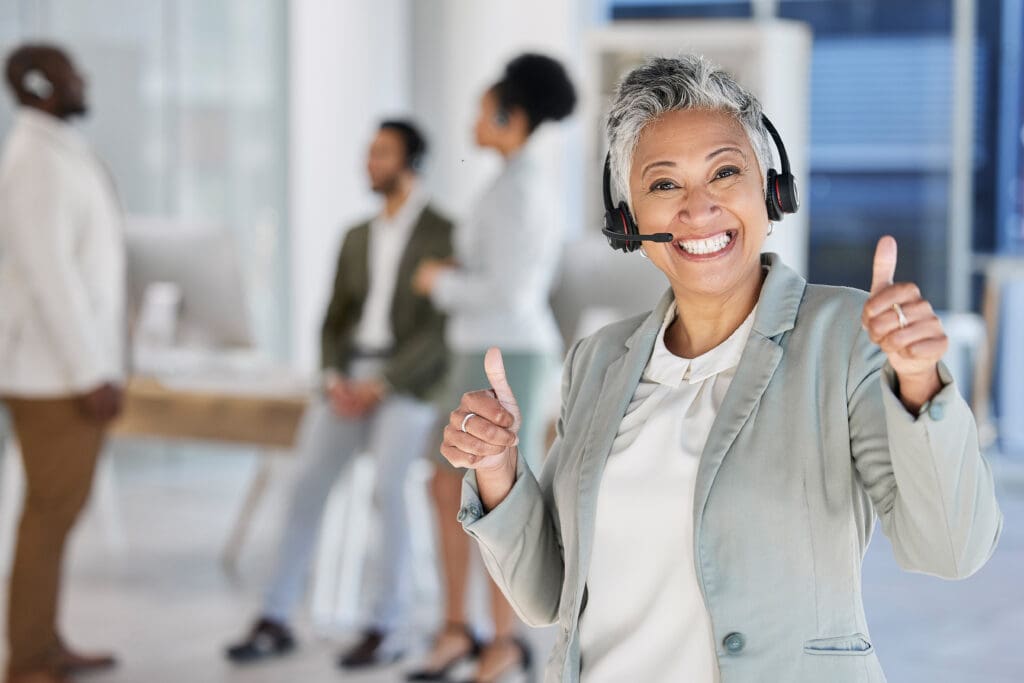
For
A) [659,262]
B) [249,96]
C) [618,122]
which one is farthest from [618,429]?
[249,96]

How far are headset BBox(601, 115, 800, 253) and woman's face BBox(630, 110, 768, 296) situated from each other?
0.01 metres

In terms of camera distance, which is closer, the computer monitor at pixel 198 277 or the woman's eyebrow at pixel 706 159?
the woman's eyebrow at pixel 706 159

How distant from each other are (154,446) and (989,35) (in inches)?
208

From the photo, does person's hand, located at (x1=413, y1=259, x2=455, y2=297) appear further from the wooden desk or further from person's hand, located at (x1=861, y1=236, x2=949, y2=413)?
person's hand, located at (x1=861, y1=236, x2=949, y2=413)

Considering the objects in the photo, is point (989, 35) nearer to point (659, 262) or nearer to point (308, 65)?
point (308, 65)

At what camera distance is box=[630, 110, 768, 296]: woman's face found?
1.33m

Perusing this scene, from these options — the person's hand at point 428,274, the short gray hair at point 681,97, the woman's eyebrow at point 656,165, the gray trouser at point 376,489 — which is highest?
the short gray hair at point 681,97

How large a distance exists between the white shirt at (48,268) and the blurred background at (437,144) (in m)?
1.17

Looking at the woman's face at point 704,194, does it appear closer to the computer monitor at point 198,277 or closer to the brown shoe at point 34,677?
the brown shoe at point 34,677

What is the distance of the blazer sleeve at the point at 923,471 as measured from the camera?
1.11 m

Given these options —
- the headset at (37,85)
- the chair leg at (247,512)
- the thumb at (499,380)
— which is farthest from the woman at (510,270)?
the thumb at (499,380)

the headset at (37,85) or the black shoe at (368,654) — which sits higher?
the headset at (37,85)

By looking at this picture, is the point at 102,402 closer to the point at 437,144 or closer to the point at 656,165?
the point at 656,165

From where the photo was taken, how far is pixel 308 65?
7.70 m
